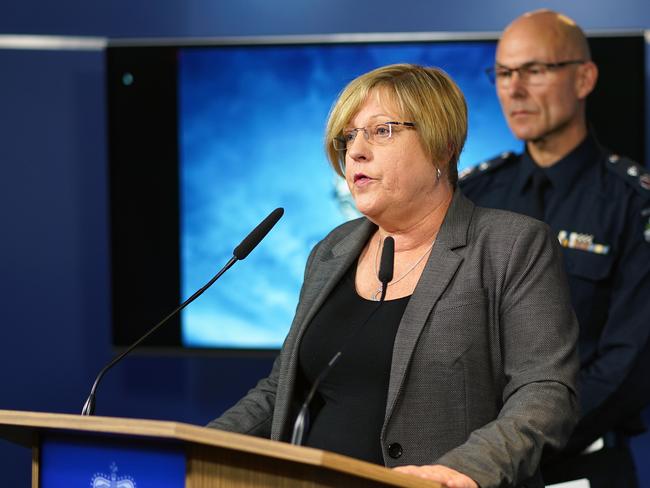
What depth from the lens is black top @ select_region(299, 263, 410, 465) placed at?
6.46ft

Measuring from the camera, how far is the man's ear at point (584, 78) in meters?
3.13

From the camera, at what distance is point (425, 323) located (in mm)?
1943

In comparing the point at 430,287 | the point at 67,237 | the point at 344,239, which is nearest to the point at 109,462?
the point at 430,287

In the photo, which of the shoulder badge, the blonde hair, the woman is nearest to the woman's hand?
the woman

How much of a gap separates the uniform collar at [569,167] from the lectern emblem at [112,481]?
5.81 ft

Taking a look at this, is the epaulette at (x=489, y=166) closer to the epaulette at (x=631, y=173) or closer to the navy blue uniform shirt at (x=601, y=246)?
the navy blue uniform shirt at (x=601, y=246)

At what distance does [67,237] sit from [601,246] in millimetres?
2109

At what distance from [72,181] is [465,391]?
256 centimetres

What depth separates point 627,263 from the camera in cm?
297

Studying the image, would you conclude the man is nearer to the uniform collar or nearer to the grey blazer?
the uniform collar

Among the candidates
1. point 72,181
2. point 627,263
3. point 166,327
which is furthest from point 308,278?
point 72,181

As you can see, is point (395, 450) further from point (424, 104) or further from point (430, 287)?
point (424, 104)

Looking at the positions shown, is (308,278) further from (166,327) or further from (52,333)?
(52,333)

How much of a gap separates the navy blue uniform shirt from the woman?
933mm
